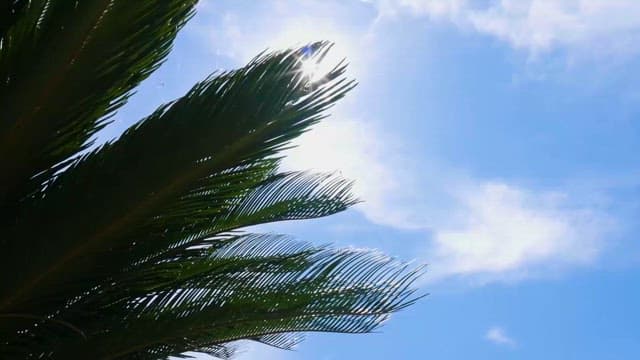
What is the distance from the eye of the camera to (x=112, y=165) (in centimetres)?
477

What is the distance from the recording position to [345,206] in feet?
19.8

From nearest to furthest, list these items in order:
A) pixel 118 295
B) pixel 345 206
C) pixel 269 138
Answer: pixel 269 138
pixel 118 295
pixel 345 206

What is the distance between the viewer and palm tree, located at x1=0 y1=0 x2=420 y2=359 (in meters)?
4.56

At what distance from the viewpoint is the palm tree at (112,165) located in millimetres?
4562

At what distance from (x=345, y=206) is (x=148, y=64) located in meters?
1.75

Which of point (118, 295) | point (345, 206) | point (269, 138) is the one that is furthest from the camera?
point (345, 206)

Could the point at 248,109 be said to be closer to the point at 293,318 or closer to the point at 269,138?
the point at 269,138

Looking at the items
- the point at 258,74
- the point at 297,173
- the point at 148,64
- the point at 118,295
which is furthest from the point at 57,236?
the point at 297,173

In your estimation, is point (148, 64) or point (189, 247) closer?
point (148, 64)

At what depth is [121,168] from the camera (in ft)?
15.5

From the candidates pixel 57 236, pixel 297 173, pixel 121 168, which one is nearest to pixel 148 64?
pixel 121 168

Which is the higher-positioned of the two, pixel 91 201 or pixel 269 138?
pixel 269 138

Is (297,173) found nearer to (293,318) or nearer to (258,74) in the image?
(293,318)

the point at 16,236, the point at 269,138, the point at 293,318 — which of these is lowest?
the point at 16,236
